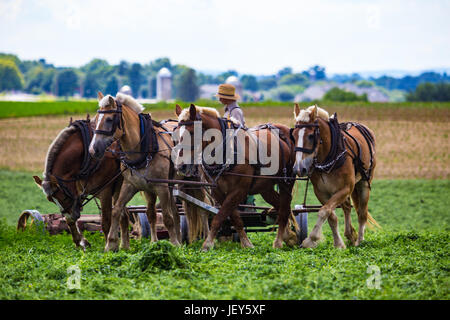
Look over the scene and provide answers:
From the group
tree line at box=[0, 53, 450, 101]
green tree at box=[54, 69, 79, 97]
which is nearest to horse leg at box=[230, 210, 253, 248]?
tree line at box=[0, 53, 450, 101]

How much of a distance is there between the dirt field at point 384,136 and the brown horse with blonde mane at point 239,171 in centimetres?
1750

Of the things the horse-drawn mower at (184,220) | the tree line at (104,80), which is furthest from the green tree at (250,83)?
the horse-drawn mower at (184,220)

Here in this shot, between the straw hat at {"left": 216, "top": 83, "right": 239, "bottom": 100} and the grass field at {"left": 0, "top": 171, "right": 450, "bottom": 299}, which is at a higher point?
the straw hat at {"left": 216, "top": 83, "right": 239, "bottom": 100}

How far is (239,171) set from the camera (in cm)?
950

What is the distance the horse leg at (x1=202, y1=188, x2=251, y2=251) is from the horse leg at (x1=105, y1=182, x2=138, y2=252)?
1297 millimetres

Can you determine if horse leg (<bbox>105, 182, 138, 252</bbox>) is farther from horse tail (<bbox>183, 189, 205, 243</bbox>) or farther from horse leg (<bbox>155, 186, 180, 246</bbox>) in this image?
horse tail (<bbox>183, 189, 205, 243</bbox>)

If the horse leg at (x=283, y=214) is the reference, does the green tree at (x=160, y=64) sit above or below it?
above

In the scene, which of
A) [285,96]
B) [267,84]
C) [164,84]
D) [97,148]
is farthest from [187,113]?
[267,84]

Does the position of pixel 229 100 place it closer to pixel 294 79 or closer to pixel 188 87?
pixel 188 87

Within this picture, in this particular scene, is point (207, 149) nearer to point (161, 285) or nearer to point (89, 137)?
point (89, 137)

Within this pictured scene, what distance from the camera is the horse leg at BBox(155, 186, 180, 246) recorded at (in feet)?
31.2

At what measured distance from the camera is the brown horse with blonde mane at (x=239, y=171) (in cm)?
902

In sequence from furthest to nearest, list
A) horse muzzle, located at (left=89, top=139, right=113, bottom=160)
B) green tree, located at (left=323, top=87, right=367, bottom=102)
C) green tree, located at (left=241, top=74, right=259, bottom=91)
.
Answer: green tree, located at (left=241, top=74, right=259, bottom=91)
green tree, located at (left=323, top=87, right=367, bottom=102)
horse muzzle, located at (left=89, top=139, right=113, bottom=160)

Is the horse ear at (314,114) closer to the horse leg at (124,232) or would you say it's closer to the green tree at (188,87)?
the horse leg at (124,232)
